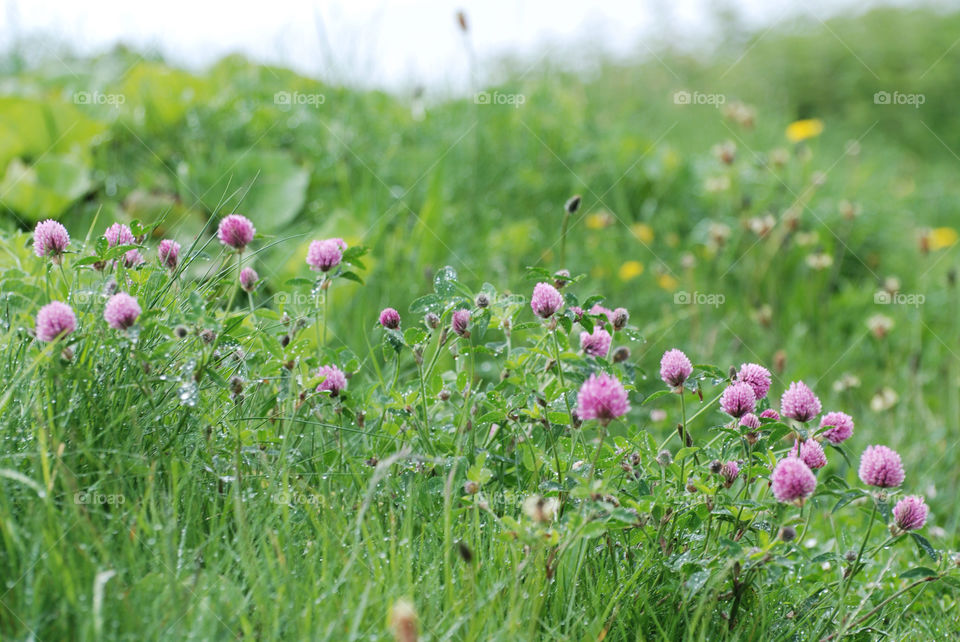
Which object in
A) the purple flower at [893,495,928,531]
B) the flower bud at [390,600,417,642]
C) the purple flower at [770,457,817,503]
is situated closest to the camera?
the flower bud at [390,600,417,642]

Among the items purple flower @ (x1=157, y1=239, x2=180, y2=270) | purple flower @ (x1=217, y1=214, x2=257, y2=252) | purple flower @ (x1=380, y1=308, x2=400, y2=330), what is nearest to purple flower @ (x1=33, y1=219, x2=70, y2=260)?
purple flower @ (x1=157, y1=239, x2=180, y2=270)

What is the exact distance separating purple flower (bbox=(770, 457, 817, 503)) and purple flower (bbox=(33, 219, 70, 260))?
1399 mm

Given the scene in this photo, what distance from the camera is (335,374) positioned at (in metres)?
1.77

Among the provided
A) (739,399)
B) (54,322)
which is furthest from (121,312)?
(739,399)

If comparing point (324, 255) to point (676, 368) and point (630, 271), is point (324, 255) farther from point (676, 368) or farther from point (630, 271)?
point (630, 271)

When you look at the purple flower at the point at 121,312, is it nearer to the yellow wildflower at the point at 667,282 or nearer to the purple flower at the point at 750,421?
the purple flower at the point at 750,421

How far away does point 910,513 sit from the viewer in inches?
61.3

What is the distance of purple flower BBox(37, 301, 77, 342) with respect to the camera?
1489 millimetres

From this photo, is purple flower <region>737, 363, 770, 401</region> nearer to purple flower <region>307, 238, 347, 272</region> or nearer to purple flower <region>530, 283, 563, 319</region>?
purple flower <region>530, 283, 563, 319</region>

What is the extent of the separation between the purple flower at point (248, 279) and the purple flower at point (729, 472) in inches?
41.2

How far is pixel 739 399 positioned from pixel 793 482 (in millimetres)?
239

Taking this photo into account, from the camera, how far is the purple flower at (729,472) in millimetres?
1679

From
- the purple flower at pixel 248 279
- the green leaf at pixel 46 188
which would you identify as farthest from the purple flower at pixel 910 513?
the green leaf at pixel 46 188

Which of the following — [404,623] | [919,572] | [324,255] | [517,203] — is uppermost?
[324,255]
